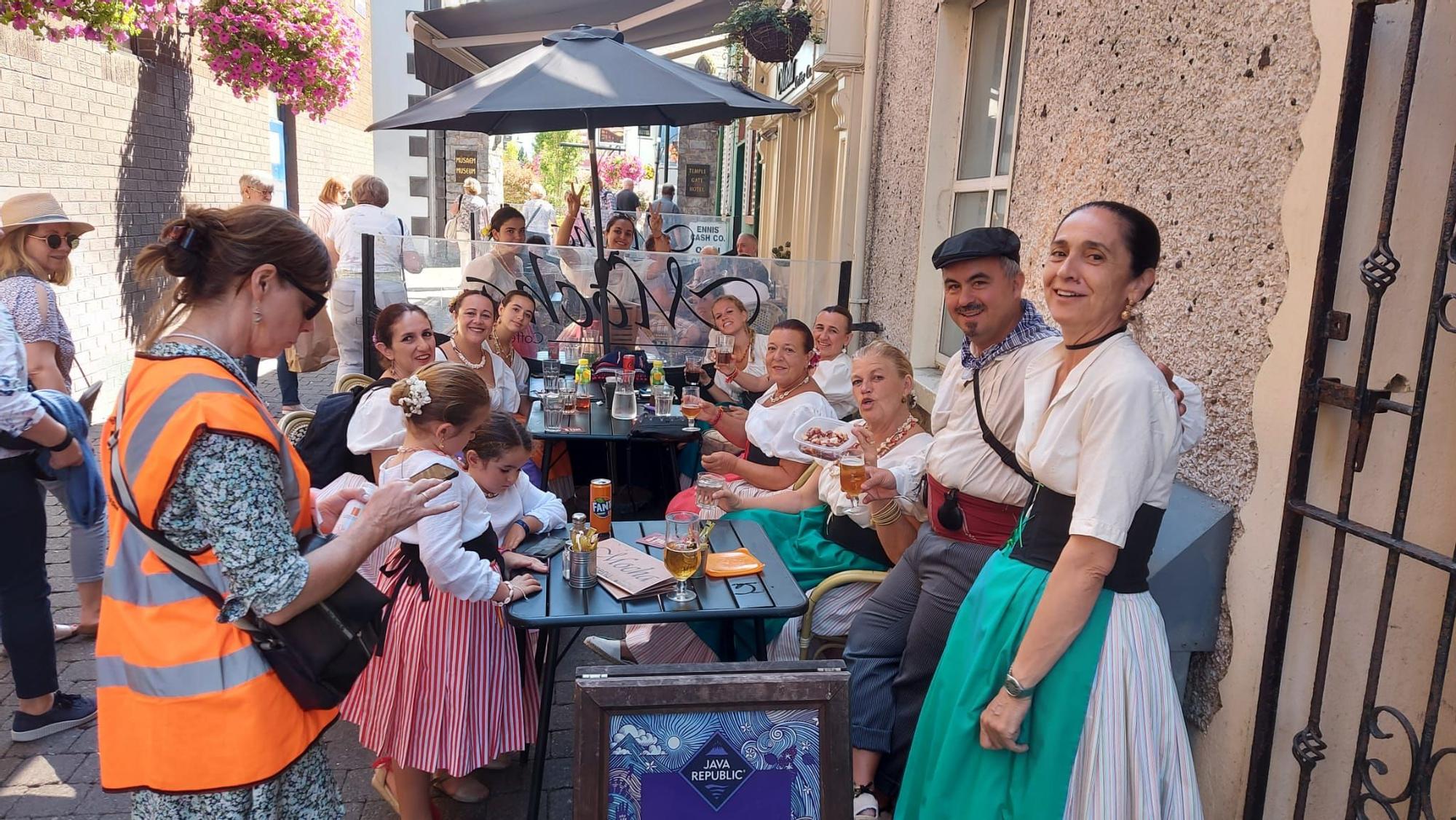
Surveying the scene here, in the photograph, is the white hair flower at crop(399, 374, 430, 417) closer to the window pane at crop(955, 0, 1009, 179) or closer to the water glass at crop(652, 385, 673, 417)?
the water glass at crop(652, 385, 673, 417)

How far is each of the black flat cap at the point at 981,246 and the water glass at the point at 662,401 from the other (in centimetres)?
241

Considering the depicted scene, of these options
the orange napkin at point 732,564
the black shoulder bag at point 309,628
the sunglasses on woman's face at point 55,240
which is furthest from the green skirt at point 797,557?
the sunglasses on woman's face at point 55,240

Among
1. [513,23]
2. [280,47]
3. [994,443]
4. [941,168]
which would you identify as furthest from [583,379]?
[513,23]

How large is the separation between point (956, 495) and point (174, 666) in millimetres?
1823

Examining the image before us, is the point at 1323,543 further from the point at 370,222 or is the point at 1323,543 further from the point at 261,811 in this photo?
the point at 370,222

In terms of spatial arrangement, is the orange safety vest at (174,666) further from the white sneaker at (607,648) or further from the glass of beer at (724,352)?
the glass of beer at (724,352)

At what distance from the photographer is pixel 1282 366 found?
2.07m

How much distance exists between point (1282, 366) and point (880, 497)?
1.16 metres

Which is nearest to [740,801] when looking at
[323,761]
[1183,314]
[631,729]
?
[631,729]

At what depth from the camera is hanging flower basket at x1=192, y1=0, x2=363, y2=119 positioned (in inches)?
289

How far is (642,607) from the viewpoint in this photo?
2420 millimetres

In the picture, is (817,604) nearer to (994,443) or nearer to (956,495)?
(956,495)

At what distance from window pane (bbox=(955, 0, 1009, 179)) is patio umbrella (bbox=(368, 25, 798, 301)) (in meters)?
1.03

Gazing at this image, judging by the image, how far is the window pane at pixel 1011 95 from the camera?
420 cm
